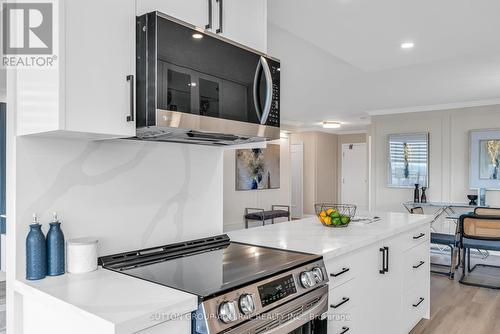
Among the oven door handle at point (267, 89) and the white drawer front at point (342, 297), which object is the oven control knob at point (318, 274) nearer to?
the white drawer front at point (342, 297)

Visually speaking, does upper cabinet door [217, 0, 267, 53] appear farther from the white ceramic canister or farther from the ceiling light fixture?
the ceiling light fixture

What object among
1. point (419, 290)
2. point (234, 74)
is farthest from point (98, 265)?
point (419, 290)

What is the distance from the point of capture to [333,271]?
188cm

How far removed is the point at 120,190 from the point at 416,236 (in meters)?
2.25

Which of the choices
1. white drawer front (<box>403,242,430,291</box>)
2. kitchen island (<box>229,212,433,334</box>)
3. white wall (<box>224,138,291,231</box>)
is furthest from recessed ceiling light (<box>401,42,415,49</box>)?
white wall (<box>224,138,291,231</box>)

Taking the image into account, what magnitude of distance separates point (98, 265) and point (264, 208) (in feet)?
22.5

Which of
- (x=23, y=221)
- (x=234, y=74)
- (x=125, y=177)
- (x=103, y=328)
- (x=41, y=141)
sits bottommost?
(x=103, y=328)

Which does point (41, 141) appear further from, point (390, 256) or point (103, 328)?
point (390, 256)

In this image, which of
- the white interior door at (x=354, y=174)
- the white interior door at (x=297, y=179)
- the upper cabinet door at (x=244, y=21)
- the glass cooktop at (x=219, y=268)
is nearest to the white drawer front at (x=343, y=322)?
the glass cooktop at (x=219, y=268)

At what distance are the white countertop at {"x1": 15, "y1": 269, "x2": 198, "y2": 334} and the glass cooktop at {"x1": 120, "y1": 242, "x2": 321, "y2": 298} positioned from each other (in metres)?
0.07

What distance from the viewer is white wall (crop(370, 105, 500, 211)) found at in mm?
6004

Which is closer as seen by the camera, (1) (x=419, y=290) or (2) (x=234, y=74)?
(2) (x=234, y=74)

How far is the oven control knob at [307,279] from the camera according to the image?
5.24 ft

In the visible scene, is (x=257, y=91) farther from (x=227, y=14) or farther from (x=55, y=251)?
(x=55, y=251)
